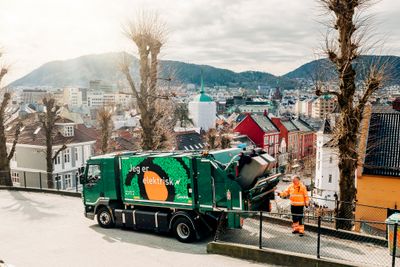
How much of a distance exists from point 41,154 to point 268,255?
38324 mm

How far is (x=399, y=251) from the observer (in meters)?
10.0

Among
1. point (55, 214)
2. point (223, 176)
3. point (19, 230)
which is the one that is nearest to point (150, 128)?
point (55, 214)

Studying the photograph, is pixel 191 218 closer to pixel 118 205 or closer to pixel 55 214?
pixel 118 205

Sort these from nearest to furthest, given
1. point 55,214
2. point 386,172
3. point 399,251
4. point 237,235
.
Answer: point 399,251
point 237,235
point 55,214
point 386,172

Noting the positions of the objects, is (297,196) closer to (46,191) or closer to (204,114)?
(46,191)

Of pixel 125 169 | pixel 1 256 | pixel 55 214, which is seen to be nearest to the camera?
pixel 1 256

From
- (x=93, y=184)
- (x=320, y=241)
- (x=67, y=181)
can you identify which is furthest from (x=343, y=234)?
(x=67, y=181)

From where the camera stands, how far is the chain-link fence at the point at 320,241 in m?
10.0

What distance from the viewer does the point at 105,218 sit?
14.7 m

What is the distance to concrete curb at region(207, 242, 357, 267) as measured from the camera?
955 centimetres

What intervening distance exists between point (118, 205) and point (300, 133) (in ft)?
271

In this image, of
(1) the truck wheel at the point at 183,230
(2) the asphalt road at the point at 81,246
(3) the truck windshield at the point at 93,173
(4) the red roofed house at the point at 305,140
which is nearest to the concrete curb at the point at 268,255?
(2) the asphalt road at the point at 81,246

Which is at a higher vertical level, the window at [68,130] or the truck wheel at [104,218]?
the window at [68,130]

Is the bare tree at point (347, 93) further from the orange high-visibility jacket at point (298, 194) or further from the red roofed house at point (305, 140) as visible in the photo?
the red roofed house at point (305, 140)
